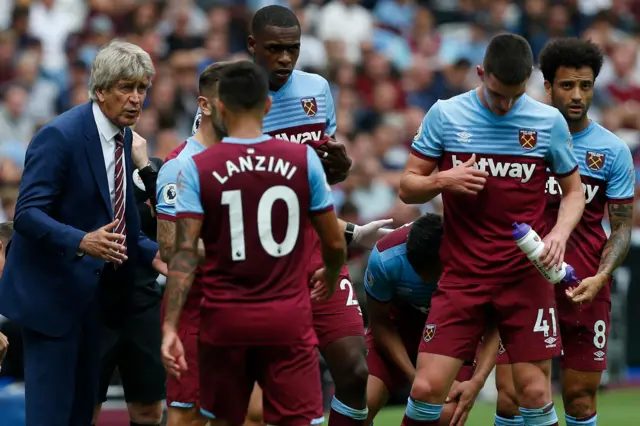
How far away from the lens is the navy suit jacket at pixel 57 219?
7.03m

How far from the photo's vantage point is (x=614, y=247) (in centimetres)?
808

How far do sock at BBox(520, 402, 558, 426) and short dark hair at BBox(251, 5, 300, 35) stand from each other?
2620 millimetres

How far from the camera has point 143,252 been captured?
7.70 m

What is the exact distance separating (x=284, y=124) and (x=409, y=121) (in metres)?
8.57

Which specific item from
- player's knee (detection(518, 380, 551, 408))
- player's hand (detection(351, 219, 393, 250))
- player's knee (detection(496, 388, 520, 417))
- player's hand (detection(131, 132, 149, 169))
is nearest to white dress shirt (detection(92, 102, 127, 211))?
player's hand (detection(131, 132, 149, 169))

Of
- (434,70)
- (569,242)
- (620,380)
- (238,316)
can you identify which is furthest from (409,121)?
(238,316)

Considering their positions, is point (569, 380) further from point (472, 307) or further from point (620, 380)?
point (620, 380)

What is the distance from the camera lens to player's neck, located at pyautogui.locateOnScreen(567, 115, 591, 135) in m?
8.22

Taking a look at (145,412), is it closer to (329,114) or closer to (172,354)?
(329,114)

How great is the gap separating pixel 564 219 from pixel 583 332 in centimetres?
110

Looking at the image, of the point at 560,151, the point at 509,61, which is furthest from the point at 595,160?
the point at 509,61

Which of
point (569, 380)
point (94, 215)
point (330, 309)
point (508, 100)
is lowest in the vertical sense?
point (569, 380)

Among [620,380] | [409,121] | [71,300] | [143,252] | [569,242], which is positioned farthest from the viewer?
[409,121]

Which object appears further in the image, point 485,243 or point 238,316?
point 485,243
